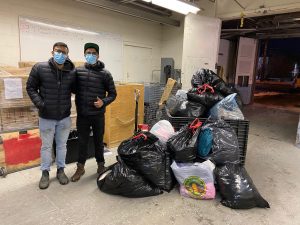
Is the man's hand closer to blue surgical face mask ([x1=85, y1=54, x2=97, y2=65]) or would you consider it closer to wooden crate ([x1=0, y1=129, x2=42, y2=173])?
blue surgical face mask ([x1=85, y1=54, x2=97, y2=65])

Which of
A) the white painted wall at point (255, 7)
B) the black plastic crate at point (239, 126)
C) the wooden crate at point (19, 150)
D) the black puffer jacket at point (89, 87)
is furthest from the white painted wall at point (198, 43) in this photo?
the wooden crate at point (19, 150)

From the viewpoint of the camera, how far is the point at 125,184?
210cm

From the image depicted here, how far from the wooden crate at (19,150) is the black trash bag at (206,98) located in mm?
1907

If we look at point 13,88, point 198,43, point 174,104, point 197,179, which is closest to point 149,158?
point 197,179

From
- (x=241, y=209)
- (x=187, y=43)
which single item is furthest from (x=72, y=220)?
(x=187, y=43)

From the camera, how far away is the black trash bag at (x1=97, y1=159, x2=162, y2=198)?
83.0 inches

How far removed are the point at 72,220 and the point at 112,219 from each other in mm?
313

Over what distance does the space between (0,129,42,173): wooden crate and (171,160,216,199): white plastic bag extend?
66.4 inches

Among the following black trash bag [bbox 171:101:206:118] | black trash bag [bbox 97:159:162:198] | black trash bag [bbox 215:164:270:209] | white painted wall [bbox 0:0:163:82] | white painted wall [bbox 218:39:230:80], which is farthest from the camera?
white painted wall [bbox 218:39:230:80]

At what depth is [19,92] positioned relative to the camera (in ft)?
8.64

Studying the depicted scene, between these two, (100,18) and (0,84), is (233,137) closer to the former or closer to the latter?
(0,84)

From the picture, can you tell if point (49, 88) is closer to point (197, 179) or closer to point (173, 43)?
point (197, 179)

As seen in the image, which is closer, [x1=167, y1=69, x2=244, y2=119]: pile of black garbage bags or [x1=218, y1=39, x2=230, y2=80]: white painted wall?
[x1=167, y1=69, x2=244, y2=119]: pile of black garbage bags

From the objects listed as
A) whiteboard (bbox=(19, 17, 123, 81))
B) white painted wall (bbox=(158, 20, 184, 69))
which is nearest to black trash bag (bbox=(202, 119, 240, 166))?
whiteboard (bbox=(19, 17, 123, 81))
